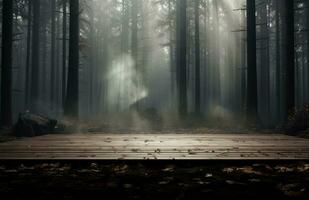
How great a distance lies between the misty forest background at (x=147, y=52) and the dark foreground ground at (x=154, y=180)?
10931 mm

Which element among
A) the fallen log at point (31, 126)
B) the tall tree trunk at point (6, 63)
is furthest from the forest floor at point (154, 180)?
the tall tree trunk at point (6, 63)

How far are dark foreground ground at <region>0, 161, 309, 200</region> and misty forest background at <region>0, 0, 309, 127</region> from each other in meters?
10.9

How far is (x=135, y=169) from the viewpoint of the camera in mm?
5223

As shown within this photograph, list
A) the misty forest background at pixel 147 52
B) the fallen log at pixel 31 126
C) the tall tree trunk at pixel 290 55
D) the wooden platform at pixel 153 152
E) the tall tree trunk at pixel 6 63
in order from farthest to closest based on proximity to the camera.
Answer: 1. the misty forest background at pixel 147 52
2. the tall tree trunk at pixel 6 63
3. the tall tree trunk at pixel 290 55
4. the fallen log at pixel 31 126
5. the wooden platform at pixel 153 152

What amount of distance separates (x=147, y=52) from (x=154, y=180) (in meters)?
36.8

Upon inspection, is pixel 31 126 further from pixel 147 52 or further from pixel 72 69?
pixel 147 52

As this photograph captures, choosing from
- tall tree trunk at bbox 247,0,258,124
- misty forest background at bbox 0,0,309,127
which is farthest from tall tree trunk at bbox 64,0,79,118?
tall tree trunk at bbox 247,0,258,124

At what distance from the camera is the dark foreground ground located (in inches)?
149

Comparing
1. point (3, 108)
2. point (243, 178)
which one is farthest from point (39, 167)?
point (3, 108)

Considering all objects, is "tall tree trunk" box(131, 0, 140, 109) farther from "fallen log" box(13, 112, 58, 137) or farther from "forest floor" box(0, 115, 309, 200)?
"forest floor" box(0, 115, 309, 200)

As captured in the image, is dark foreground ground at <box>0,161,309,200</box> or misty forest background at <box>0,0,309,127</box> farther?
misty forest background at <box>0,0,309,127</box>

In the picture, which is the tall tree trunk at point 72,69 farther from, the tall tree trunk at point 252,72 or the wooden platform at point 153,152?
the wooden platform at point 153,152

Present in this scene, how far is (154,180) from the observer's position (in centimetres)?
457

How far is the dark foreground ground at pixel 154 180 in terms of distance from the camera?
379 cm
